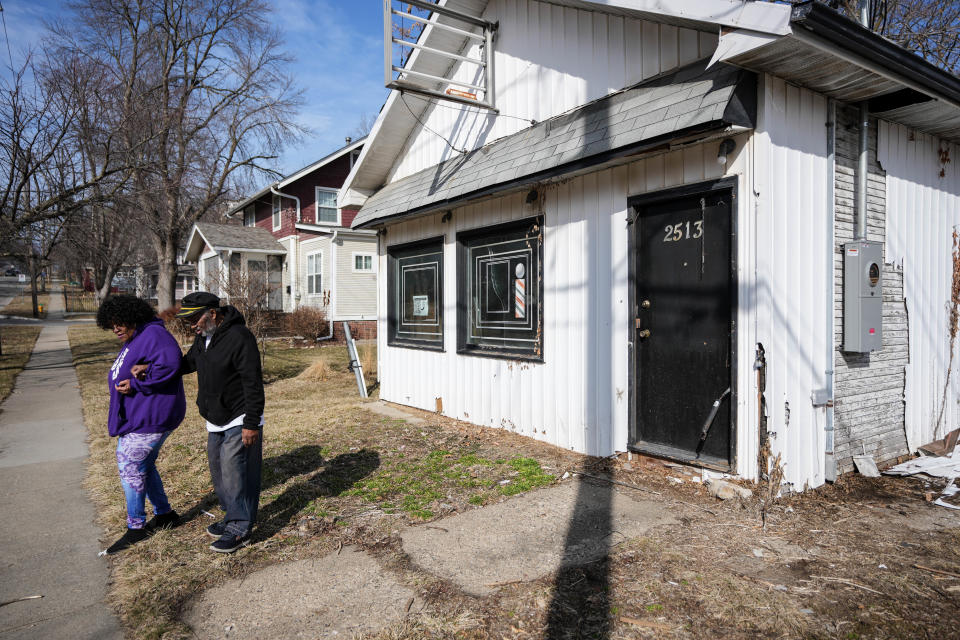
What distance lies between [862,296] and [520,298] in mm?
3431

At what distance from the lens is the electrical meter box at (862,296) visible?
4.85 metres

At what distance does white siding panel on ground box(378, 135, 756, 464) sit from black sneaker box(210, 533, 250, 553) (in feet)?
11.1

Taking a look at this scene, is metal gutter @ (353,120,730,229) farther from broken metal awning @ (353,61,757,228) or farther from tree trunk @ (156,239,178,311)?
tree trunk @ (156,239,178,311)

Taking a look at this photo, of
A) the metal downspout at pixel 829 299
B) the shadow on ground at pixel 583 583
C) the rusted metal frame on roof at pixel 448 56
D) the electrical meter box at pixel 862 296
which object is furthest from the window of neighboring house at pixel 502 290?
the electrical meter box at pixel 862 296

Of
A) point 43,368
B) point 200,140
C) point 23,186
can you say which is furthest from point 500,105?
point 200,140

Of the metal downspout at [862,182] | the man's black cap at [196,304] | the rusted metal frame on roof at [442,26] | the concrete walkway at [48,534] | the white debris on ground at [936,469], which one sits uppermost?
the rusted metal frame on roof at [442,26]

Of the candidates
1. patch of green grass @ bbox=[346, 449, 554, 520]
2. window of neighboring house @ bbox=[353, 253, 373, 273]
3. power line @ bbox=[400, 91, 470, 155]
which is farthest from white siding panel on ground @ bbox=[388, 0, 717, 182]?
window of neighboring house @ bbox=[353, 253, 373, 273]

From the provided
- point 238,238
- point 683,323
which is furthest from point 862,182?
point 238,238

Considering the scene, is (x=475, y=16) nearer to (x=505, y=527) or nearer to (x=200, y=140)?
(x=505, y=527)

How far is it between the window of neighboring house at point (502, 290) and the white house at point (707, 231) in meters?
0.04

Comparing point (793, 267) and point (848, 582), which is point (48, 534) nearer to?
point (848, 582)

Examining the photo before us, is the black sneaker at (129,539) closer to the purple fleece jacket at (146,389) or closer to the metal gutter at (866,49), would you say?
the purple fleece jacket at (146,389)

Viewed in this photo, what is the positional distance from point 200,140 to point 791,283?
27.0 metres

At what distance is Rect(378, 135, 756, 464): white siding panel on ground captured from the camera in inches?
199
